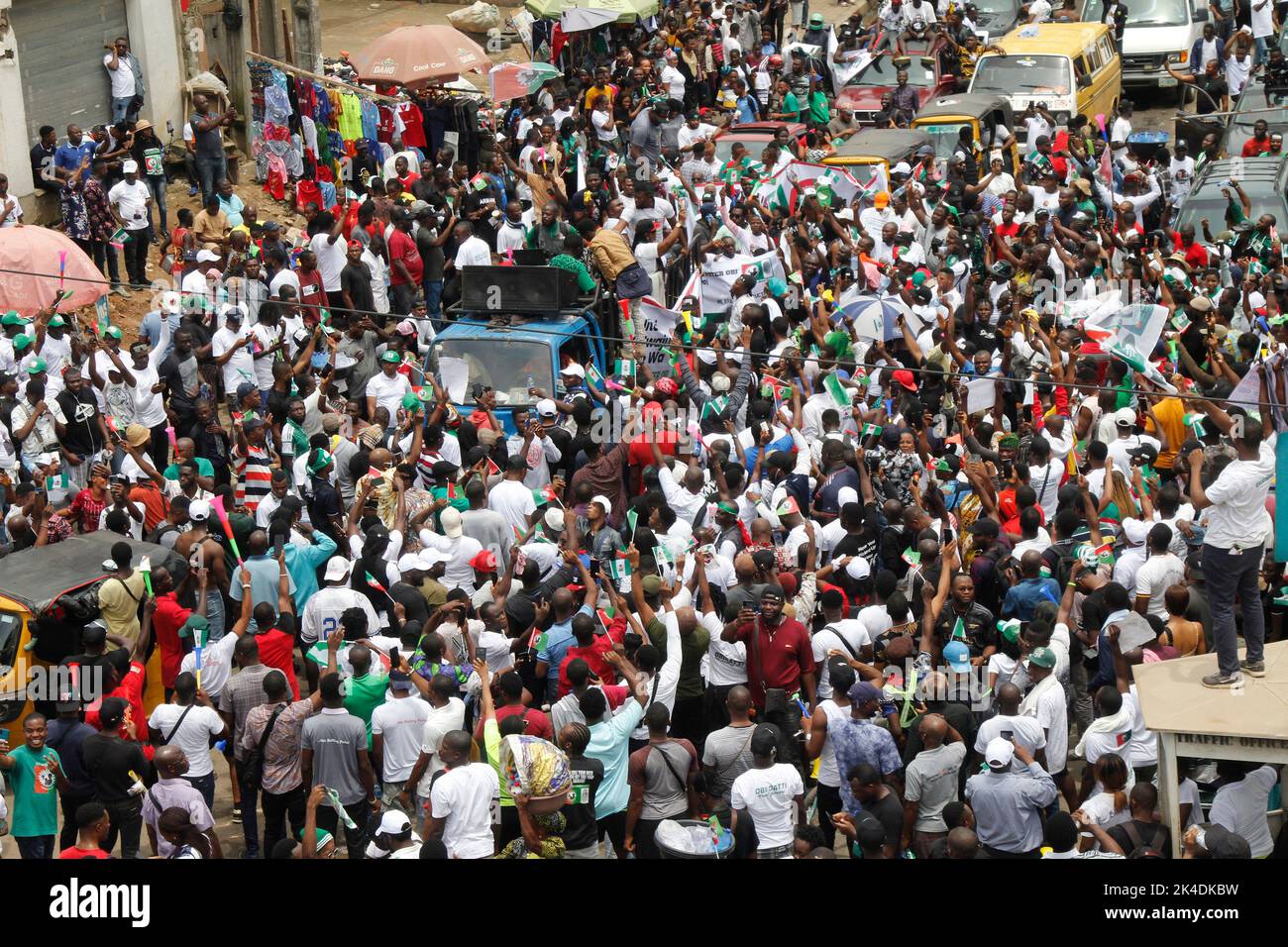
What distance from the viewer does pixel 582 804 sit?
895 centimetres

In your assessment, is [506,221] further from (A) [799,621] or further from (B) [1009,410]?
(A) [799,621]

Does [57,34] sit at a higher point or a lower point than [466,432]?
higher

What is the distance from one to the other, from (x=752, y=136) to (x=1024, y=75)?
4.40 m

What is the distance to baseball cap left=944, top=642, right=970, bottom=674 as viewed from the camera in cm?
980

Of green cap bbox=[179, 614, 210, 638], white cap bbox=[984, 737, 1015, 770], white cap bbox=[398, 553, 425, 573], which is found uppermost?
white cap bbox=[984, 737, 1015, 770]

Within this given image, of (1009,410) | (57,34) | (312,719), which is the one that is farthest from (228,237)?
(312,719)

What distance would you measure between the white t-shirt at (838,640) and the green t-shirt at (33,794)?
4.02 meters

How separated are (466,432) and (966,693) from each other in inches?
203

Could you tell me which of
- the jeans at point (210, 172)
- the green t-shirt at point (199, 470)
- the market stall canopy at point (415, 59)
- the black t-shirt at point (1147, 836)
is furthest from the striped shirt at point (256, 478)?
the market stall canopy at point (415, 59)

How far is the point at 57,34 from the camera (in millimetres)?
20922

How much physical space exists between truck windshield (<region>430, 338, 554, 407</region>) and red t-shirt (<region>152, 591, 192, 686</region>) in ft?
12.7

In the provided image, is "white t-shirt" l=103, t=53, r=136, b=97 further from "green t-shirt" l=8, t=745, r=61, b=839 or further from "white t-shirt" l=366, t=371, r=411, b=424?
"green t-shirt" l=8, t=745, r=61, b=839

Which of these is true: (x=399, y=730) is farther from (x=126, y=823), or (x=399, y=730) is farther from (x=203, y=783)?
(x=126, y=823)

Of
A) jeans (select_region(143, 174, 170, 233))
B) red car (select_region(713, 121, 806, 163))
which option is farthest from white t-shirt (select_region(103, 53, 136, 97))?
red car (select_region(713, 121, 806, 163))
